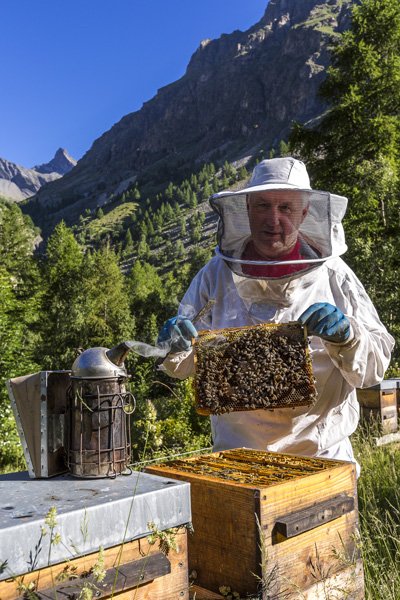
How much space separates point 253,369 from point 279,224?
94cm

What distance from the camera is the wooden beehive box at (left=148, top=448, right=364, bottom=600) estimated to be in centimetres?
184

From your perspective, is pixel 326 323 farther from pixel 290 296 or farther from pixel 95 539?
pixel 95 539

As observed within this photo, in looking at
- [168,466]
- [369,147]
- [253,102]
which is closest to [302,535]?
[168,466]

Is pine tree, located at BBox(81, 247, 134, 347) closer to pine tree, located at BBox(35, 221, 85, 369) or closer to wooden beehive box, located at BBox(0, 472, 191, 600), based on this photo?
pine tree, located at BBox(35, 221, 85, 369)

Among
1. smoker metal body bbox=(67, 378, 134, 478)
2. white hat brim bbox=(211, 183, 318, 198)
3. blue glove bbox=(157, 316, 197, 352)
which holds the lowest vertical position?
smoker metal body bbox=(67, 378, 134, 478)

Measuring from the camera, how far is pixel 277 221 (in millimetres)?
3320

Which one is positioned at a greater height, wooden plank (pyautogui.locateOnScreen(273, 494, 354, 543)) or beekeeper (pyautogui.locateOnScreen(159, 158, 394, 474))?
beekeeper (pyautogui.locateOnScreen(159, 158, 394, 474))

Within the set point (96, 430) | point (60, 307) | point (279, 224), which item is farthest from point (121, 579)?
point (60, 307)

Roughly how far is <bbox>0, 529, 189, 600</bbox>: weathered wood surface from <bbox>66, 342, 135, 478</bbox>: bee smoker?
0.31m

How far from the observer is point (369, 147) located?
1759 cm

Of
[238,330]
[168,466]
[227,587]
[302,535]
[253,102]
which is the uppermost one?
[253,102]

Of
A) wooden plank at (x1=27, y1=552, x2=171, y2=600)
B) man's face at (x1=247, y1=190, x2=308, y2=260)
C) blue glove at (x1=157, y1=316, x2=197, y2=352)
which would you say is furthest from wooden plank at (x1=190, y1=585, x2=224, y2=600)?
man's face at (x1=247, y1=190, x2=308, y2=260)

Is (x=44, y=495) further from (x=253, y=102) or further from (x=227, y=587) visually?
(x=253, y=102)

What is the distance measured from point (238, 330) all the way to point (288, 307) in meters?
0.62
